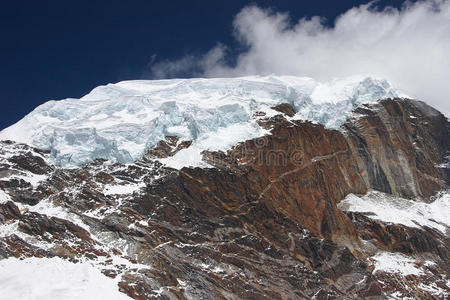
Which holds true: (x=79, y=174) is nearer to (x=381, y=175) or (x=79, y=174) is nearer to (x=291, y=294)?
(x=291, y=294)

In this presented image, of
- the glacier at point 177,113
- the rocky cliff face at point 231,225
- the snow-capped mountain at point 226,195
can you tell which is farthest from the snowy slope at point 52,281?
the glacier at point 177,113

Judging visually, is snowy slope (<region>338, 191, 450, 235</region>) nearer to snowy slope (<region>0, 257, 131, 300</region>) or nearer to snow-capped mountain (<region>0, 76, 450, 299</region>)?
snow-capped mountain (<region>0, 76, 450, 299</region>)

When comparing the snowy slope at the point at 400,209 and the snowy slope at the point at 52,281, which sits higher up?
the snowy slope at the point at 400,209

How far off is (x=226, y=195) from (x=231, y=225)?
6.63 m

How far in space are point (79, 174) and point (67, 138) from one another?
9.25m

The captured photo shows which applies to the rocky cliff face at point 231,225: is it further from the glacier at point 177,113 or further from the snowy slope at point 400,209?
the glacier at point 177,113

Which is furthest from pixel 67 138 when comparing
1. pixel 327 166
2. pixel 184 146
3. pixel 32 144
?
pixel 327 166

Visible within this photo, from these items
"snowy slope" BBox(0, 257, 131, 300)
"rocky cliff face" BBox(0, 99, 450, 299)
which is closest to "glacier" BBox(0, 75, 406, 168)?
"rocky cliff face" BBox(0, 99, 450, 299)

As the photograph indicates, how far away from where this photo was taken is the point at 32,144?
367 feet

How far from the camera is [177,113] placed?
12106cm

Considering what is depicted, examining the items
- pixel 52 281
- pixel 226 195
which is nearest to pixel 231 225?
pixel 226 195

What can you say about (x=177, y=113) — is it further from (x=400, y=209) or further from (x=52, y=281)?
(x=400, y=209)

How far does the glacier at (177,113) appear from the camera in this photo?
112 metres

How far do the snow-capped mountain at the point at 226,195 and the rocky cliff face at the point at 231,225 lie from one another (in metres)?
0.26
